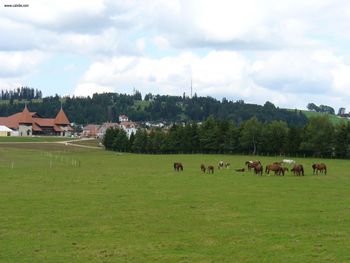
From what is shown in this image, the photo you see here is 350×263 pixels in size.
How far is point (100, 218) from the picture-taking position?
2500 cm

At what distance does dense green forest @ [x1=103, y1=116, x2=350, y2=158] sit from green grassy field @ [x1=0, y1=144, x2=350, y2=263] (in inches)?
2503

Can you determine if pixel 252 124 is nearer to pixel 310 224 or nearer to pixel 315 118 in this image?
pixel 315 118

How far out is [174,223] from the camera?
77.5 feet

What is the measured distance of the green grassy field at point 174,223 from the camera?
17969mm

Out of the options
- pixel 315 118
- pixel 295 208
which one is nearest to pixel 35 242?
pixel 295 208

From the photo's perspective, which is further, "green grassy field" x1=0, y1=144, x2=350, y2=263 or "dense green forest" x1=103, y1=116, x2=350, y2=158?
"dense green forest" x1=103, y1=116, x2=350, y2=158

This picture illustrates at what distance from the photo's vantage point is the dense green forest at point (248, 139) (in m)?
102

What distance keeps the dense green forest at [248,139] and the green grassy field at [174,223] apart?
63.6 m

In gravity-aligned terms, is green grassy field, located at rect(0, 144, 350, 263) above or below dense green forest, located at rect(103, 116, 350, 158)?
below

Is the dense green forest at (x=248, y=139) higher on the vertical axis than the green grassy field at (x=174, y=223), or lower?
A: higher

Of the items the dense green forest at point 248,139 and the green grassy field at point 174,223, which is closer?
the green grassy field at point 174,223

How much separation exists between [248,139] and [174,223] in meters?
89.2

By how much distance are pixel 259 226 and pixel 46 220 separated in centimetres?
909

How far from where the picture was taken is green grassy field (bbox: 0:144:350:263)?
18.0 meters
